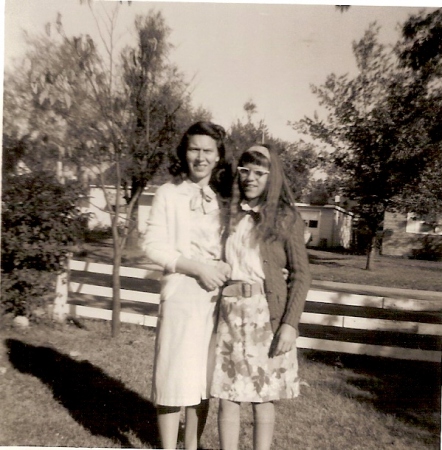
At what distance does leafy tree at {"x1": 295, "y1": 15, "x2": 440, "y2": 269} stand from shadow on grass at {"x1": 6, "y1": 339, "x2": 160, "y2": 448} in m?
1.11

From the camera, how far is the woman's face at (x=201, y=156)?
1435 mm

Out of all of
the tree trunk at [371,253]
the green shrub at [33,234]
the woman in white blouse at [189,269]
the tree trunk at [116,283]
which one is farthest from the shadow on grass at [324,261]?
the green shrub at [33,234]

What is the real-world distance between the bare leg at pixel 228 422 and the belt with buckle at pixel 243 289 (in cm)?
32

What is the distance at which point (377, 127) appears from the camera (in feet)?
5.68

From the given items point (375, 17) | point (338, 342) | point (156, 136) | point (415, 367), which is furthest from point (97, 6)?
point (415, 367)

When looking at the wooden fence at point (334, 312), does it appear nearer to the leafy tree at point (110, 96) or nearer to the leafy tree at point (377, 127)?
the leafy tree at point (377, 127)

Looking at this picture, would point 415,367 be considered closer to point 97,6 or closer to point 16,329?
point 16,329

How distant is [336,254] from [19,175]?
1323mm

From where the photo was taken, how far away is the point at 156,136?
5.73ft

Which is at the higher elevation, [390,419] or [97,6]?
[97,6]

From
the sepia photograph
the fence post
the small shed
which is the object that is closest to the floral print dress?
the sepia photograph

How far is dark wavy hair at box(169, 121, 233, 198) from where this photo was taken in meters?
1.44

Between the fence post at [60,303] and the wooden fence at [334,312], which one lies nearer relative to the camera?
the wooden fence at [334,312]

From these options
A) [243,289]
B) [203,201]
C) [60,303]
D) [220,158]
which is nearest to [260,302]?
[243,289]
